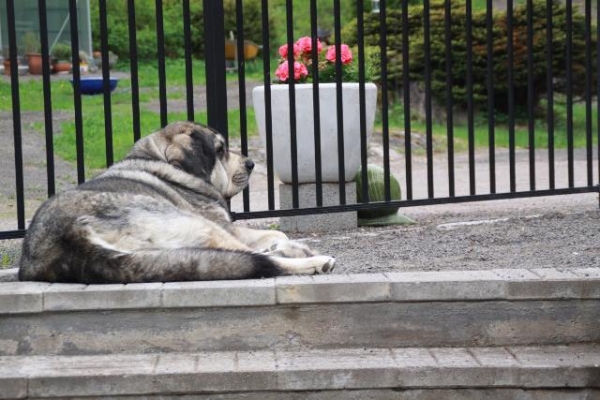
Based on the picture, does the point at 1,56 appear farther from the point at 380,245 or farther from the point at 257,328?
the point at 257,328

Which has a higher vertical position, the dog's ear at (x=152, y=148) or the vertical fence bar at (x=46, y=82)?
the vertical fence bar at (x=46, y=82)

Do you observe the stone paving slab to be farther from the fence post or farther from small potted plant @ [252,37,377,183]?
small potted plant @ [252,37,377,183]

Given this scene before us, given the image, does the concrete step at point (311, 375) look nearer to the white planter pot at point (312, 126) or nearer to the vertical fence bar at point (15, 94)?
the vertical fence bar at point (15, 94)

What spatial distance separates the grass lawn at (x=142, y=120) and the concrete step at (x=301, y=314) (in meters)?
8.77

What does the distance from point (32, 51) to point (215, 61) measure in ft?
52.0

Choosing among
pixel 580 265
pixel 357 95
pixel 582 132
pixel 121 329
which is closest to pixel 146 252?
pixel 121 329

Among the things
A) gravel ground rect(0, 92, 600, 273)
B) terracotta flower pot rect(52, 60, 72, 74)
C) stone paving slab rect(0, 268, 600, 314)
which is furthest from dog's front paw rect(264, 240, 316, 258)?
terracotta flower pot rect(52, 60, 72, 74)

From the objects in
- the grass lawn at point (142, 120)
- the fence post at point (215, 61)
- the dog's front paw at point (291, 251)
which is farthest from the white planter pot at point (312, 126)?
the grass lawn at point (142, 120)

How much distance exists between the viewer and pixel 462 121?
22.4 metres

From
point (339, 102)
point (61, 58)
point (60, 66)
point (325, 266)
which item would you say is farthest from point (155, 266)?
point (61, 58)

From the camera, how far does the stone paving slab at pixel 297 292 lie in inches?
174

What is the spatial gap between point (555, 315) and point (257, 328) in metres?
1.30

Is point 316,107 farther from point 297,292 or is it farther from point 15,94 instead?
point 297,292

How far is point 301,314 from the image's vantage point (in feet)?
14.7
